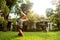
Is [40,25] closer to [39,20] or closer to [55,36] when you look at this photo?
[39,20]

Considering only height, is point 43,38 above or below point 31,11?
below

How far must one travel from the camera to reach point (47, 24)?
939 inches

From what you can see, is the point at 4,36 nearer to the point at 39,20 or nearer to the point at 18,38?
the point at 18,38

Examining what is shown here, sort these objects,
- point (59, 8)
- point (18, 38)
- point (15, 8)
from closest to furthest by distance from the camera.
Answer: point (18, 38) → point (15, 8) → point (59, 8)

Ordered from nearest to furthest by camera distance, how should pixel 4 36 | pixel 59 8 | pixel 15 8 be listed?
pixel 4 36
pixel 15 8
pixel 59 8

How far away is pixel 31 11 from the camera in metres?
23.4

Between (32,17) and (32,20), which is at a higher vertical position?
(32,17)

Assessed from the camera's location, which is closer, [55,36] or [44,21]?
[55,36]

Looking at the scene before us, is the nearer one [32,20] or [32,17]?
[32,20]

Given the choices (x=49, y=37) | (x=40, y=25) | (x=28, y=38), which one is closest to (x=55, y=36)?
(x=49, y=37)

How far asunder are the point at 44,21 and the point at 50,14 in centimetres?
117

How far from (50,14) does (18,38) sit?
34.3 feet

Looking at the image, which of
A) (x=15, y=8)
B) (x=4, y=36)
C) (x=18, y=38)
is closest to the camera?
(x=18, y=38)

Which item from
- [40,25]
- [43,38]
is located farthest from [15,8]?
[40,25]
